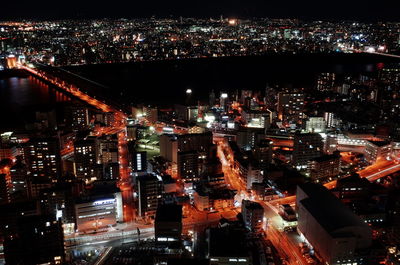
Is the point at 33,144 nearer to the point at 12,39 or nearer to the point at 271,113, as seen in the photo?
the point at 271,113

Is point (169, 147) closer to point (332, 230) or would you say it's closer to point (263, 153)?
point (263, 153)

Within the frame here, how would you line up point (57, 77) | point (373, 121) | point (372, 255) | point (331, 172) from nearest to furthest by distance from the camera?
point (372, 255) < point (331, 172) < point (373, 121) < point (57, 77)

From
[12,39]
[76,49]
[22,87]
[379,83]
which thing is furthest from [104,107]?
[12,39]

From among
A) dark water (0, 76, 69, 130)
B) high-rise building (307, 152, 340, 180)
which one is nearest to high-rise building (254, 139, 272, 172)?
high-rise building (307, 152, 340, 180)

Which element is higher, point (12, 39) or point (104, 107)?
point (12, 39)

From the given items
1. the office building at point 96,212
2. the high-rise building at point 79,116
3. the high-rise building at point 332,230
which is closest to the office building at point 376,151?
the high-rise building at point 332,230
